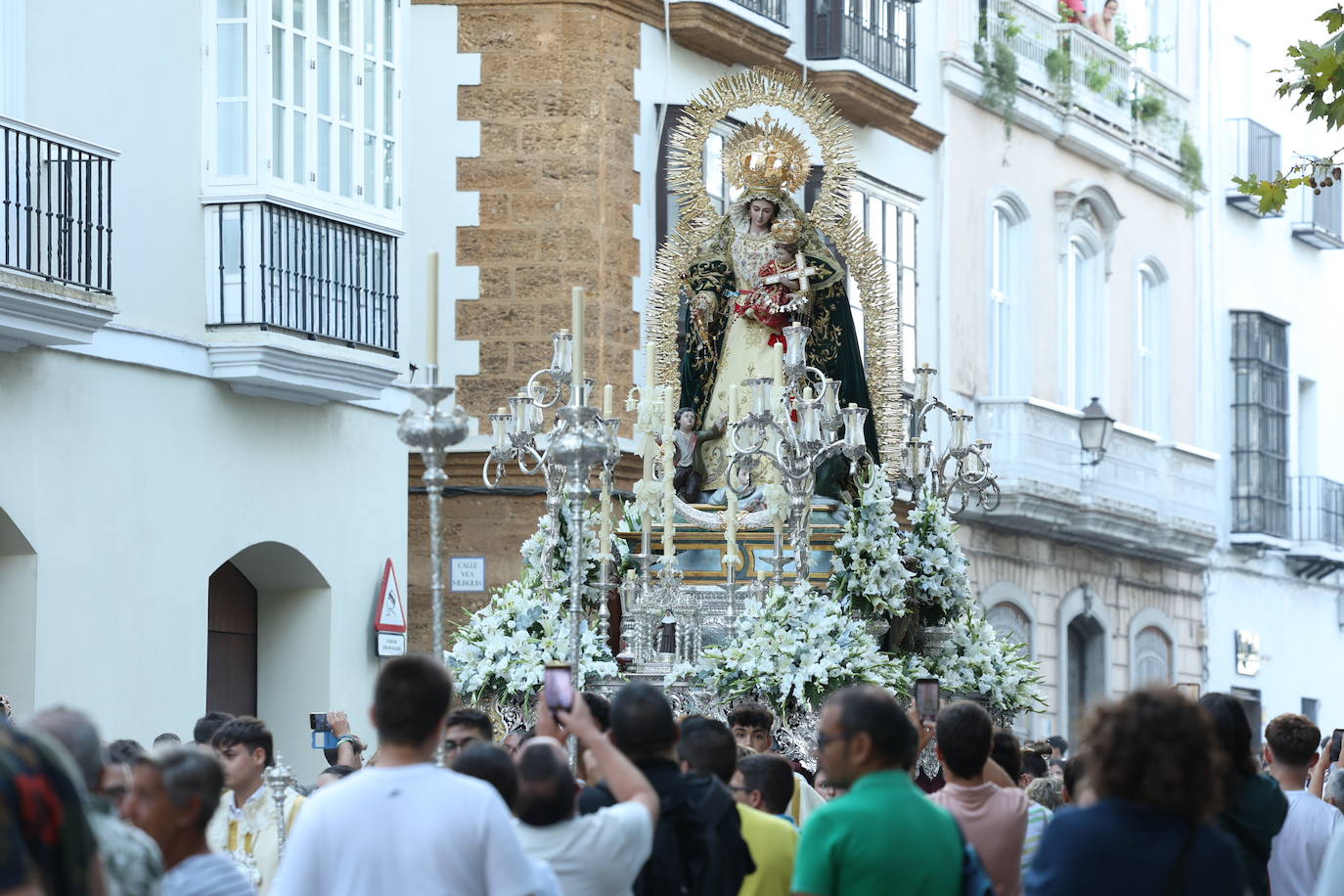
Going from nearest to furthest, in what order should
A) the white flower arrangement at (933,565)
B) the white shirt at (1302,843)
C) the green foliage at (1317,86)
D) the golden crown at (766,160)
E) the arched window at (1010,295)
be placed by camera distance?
the white shirt at (1302,843), the green foliage at (1317,86), the white flower arrangement at (933,565), the golden crown at (766,160), the arched window at (1010,295)

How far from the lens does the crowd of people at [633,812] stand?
464cm

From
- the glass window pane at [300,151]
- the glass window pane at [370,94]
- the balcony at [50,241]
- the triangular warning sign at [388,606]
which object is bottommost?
the triangular warning sign at [388,606]

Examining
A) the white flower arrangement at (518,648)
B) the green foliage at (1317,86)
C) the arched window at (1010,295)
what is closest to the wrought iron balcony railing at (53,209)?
the white flower arrangement at (518,648)

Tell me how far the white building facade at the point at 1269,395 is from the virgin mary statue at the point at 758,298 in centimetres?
1498

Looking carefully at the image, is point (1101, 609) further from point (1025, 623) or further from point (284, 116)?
point (284, 116)

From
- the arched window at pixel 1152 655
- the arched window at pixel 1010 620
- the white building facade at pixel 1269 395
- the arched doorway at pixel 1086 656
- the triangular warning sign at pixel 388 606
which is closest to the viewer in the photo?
the triangular warning sign at pixel 388 606

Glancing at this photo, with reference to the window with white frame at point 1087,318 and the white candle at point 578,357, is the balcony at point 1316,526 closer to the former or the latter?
the window with white frame at point 1087,318

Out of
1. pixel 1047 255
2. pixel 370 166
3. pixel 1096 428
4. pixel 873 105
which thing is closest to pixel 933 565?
pixel 370 166

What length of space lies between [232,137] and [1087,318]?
1253cm

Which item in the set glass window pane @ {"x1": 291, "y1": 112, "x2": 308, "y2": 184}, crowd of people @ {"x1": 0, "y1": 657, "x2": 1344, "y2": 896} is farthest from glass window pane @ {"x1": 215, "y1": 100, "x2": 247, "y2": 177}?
crowd of people @ {"x1": 0, "y1": 657, "x2": 1344, "y2": 896}

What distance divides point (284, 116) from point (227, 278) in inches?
40.6

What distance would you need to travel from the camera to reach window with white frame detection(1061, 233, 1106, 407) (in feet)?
82.0

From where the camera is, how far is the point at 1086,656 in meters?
24.9

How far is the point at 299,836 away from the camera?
516 centimetres
